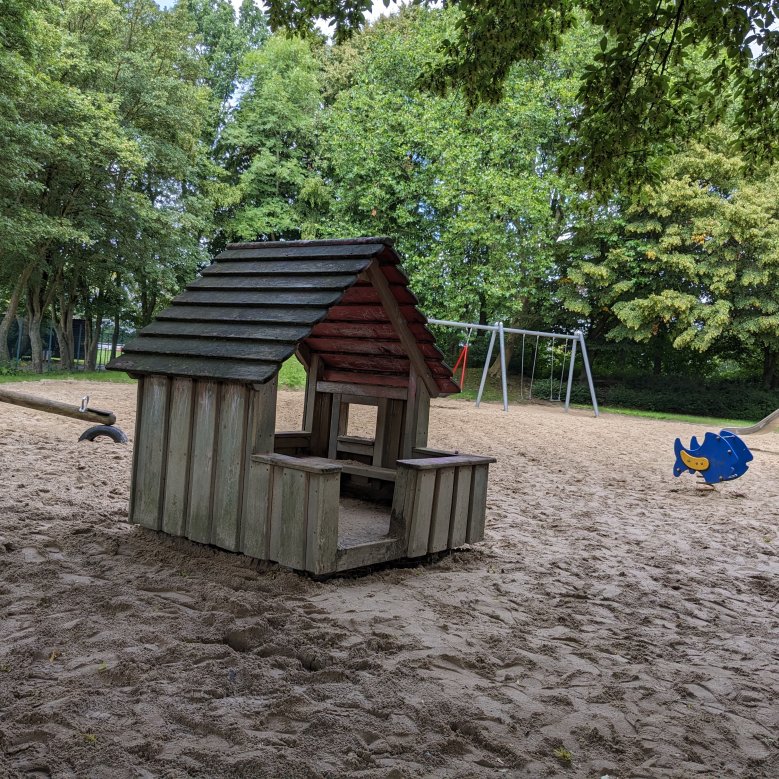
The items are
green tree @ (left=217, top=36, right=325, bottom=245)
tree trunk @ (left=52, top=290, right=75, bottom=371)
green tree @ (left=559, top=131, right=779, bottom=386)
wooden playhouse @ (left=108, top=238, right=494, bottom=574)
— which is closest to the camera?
wooden playhouse @ (left=108, top=238, right=494, bottom=574)

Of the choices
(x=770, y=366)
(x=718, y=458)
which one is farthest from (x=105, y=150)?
(x=770, y=366)

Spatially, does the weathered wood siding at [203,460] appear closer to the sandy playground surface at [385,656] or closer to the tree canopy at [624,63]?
the sandy playground surface at [385,656]

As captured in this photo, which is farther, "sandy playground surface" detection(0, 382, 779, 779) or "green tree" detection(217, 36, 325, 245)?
"green tree" detection(217, 36, 325, 245)

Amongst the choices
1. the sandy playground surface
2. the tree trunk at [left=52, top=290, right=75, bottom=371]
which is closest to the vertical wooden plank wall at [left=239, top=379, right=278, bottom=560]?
the sandy playground surface

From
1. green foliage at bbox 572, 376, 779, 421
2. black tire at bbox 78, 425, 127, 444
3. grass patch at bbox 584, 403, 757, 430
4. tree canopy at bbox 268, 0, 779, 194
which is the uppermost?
tree canopy at bbox 268, 0, 779, 194

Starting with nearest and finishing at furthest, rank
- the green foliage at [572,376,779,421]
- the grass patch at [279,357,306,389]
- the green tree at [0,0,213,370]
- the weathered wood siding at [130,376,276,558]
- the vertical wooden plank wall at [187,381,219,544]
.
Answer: the weathered wood siding at [130,376,276,558], the vertical wooden plank wall at [187,381,219,544], the green tree at [0,0,213,370], the grass patch at [279,357,306,389], the green foliage at [572,376,779,421]

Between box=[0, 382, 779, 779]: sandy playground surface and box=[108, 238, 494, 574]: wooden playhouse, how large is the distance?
0.24m

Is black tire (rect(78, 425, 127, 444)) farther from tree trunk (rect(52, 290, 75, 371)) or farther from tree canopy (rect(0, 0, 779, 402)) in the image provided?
tree trunk (rect(52, 290, 75, 371))

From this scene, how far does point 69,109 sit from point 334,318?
700 inches

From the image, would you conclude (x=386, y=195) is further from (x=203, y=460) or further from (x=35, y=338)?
(x=203, y=460)

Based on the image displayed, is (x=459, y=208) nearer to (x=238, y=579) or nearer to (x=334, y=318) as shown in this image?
(x=334, y=318)

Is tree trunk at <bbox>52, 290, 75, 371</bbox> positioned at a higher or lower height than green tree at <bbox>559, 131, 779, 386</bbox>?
lower

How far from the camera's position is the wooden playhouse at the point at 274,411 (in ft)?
14.2

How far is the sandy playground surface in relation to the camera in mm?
2586
